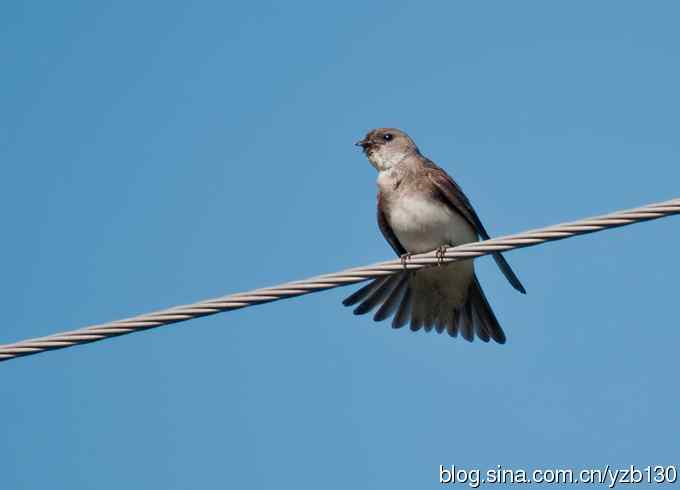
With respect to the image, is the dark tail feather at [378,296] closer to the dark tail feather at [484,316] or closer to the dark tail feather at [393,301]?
the dark tail feather at [393,301]

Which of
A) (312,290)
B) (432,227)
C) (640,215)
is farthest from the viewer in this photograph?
(432,227)

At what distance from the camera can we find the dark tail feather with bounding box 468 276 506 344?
27.0 ft

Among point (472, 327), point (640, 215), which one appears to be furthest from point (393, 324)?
point (640, 215)

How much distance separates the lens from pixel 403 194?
7980mm

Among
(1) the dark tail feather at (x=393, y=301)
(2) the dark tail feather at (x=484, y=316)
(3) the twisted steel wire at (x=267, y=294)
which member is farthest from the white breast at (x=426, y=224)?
(3) the twisted steel wire at (x=267, y=294)

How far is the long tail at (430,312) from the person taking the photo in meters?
8.06

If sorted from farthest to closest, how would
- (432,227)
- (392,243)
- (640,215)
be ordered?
1. (392,243)
2. (432,227)
3. (640,215)

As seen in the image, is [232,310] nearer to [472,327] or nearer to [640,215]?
[640,215]

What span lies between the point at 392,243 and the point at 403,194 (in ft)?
1.56

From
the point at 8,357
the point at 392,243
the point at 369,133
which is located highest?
the point at 369,133

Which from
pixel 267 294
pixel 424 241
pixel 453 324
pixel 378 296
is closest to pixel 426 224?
pixel 424 241

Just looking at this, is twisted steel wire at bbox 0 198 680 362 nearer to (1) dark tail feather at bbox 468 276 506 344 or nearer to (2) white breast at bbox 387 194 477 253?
(2) white breast at bbox 387 194 477 253

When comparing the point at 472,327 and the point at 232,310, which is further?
the point at 472,327

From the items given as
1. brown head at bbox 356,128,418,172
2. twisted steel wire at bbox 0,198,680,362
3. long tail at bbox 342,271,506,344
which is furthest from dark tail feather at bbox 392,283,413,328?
twisted steel wire at bbox 0,198,680,362
